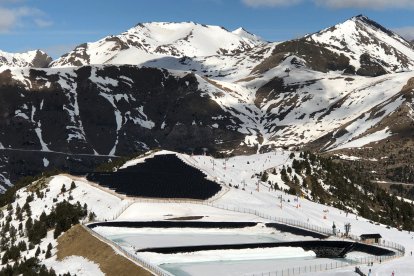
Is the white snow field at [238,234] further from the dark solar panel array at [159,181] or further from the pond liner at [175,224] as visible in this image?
the dark solar panel array at [159,181]

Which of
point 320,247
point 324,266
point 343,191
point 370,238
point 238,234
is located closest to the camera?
point 324,266

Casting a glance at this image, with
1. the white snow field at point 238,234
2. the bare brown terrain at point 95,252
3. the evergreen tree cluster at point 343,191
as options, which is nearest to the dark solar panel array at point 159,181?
the white snow field at point 238,234

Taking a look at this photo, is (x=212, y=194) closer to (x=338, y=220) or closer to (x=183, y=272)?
(x=338, y=220)

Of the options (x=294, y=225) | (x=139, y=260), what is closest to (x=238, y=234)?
Answer: (x=294, y=225)

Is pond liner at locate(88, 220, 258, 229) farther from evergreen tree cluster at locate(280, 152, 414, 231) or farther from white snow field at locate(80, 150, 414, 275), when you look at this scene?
evergreen tree cluster at locate(280, 152, 414, 231)

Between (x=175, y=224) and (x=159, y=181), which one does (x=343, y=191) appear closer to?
(x=159, y=181)

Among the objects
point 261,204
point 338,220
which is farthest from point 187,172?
point 338,220

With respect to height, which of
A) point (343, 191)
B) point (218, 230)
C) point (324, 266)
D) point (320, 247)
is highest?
point (343, 191)


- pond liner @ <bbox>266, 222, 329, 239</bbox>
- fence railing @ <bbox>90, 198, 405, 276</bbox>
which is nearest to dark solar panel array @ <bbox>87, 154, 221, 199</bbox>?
fence railing @ <bbox>90, 198, 405, 276</bbox>
